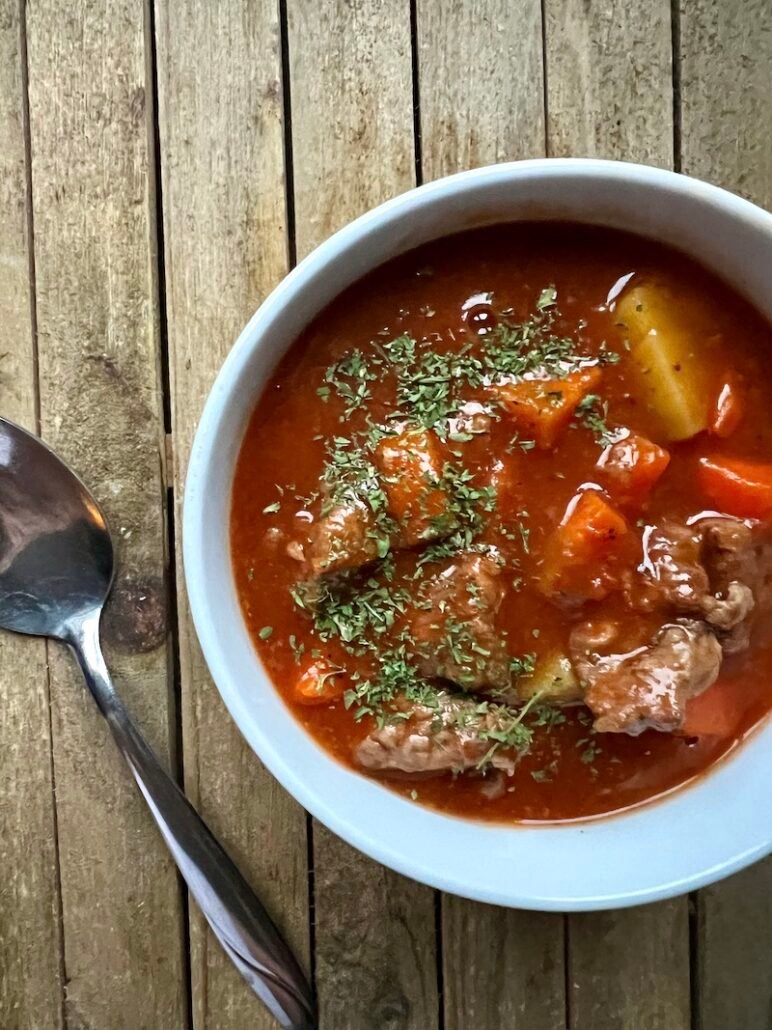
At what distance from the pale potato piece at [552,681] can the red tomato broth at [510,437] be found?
0.13 ft

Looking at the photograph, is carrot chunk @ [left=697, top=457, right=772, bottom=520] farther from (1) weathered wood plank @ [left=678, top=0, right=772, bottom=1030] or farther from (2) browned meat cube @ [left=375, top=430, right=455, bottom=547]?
(1) weathered wood plank @ [left=678, top=0, right=772, bottom=1030]

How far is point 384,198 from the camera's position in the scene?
2.28 meters

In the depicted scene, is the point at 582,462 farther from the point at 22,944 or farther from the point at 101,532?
the point at 22,944

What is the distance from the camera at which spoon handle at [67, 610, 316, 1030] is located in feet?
7.47

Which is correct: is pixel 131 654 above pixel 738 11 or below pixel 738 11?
below

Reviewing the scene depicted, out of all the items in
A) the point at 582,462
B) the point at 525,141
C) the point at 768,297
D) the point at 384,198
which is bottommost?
the point at 582,462

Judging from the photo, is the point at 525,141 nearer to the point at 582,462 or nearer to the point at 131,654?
the point at 582,462

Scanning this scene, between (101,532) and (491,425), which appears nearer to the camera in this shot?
(491,425)

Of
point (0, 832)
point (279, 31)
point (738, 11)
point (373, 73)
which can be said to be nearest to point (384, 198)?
point (373, 73)

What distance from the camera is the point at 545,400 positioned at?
199 centimetres

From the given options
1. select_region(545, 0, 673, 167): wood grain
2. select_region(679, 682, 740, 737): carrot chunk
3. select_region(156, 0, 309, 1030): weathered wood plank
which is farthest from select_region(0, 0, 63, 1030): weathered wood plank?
select_region(679, 682, 740, 737): carrot chunk

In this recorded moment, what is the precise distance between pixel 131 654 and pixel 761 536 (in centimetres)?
157

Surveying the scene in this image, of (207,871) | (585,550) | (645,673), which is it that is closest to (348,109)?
(585,550)

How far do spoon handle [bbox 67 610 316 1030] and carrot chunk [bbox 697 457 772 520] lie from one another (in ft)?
4.89
